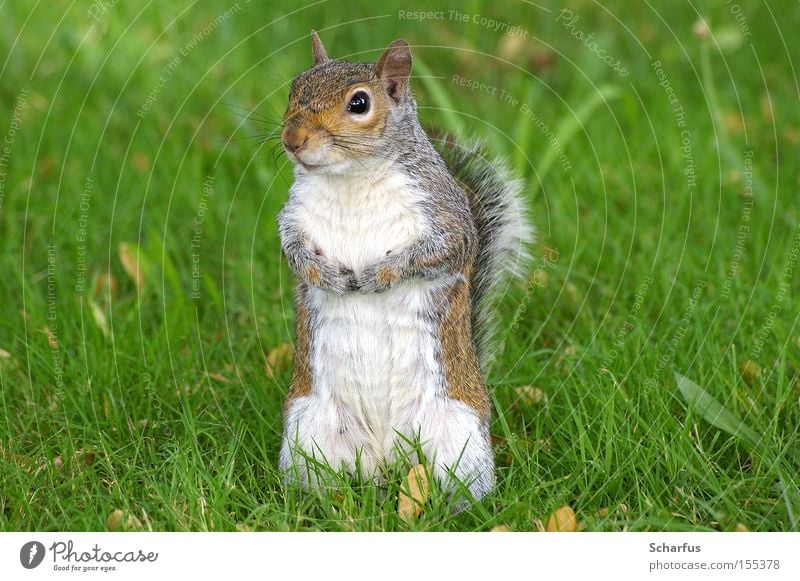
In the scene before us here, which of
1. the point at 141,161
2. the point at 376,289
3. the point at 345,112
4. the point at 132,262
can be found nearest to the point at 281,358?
the point at 132,262

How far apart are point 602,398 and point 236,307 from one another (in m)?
1.07

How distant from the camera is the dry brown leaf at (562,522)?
198 centimetres

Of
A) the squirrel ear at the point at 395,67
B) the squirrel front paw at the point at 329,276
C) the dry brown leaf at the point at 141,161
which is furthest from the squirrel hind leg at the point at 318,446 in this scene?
the dry brown leaf at the point at 141,161

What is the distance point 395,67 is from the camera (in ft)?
6.46

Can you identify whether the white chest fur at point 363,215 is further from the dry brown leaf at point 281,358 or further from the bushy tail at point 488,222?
the dry brown leaf at point 281,358

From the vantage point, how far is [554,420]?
7.73 feet

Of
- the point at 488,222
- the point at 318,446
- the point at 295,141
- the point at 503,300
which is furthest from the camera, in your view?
the point at 503,300

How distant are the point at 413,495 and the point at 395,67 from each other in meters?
0.81

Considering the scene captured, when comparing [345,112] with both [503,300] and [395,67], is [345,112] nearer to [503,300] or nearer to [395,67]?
[395,67]

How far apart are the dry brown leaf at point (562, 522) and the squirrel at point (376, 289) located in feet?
0.48

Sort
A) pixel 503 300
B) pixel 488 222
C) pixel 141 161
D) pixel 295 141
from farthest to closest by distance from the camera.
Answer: pixel 141 161, pixel 503 300, pixel 488 222, pixel 295 141
